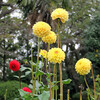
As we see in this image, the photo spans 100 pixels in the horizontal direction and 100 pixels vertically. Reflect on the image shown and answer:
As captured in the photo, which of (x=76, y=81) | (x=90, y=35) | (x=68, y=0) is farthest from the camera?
(x=76, y=81)

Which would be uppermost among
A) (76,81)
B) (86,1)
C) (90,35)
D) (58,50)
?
(86,1)

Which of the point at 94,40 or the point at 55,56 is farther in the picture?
the point at 94,40

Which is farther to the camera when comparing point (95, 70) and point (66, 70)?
point (66, 70)

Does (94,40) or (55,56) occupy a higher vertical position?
(94,40)

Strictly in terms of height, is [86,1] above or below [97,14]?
above

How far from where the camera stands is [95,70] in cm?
838

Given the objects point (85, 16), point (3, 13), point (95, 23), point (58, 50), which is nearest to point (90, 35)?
point (95, 23)

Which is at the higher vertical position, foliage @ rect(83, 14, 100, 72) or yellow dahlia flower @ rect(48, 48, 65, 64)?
foliage @ rect(83, 14, 100, 72)

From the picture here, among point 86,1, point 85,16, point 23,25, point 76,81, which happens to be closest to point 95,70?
point 76,81

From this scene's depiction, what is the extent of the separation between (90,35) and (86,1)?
234 cm

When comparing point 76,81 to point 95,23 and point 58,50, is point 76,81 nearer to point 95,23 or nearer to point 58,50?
point 95,23

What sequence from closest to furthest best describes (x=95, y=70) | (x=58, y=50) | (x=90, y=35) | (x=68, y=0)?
(x=58, y=50) → (x=68, y=0) → (x=90, y=35) → (x=95, y=70)

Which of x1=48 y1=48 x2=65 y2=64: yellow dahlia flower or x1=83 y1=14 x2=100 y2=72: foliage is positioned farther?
x1=83 y1=14 x2=100 y2=72: foliage

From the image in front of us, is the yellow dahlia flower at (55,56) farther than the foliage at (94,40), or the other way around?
the foliage at (94,40)
